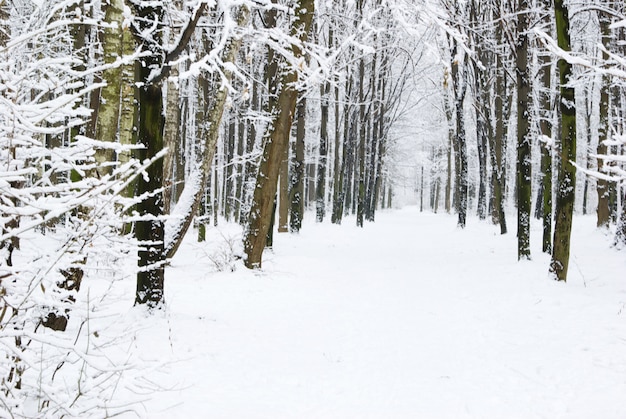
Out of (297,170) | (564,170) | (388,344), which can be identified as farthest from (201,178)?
(297,170)

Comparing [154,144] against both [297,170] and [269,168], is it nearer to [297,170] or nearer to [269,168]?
[269,168]

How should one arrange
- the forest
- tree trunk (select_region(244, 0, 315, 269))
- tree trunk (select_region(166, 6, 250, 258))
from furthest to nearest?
tree trunk (select_region(244, 0, 315, 269)) < tree trunk (select_region(166, 6, 250, 258)) < the forest

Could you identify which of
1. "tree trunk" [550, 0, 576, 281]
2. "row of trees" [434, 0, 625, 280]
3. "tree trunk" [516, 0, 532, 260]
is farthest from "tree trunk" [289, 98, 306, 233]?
"tree trunk" [550, 0, 576, 281]

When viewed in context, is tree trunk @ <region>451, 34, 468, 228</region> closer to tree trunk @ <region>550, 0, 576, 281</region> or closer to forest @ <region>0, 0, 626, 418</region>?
forest @ <region>0, 0, 626, 418</region>

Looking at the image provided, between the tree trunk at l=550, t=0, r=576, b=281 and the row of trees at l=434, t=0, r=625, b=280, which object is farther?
the tree trunk at l=550, t=0, r=576, b=281

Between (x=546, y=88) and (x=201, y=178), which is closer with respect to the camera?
(x=201, y=178)

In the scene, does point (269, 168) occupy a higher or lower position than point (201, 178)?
higher

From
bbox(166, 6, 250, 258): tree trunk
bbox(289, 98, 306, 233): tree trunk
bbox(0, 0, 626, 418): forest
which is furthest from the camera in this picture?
bbox(289, 98, 306, 233): tree trunk

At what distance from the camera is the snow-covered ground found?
375cm

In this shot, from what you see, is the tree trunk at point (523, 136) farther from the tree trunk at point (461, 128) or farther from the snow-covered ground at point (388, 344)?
the tree trunk at point (461, 128)

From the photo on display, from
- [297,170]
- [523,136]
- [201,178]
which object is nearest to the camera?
[201,178]

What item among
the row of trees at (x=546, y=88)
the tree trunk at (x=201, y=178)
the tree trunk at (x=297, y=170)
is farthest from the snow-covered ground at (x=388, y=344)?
the tree trunk at (x=297, y=170)

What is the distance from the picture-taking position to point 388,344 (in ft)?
17.4

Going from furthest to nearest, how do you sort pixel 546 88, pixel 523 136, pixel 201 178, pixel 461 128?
1. pixel 461 128
2. pixel 546 88
3. pixel 523 136
4. pixel 201 178
